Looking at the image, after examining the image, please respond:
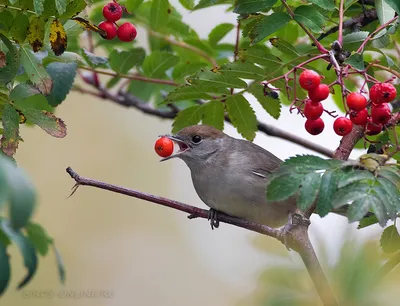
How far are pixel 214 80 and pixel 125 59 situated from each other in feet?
2.74

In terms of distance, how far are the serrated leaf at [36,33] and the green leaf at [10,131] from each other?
33cm

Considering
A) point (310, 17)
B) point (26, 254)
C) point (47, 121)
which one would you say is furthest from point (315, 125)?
point (26, 254)

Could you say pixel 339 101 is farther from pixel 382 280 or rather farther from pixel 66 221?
pixel 66 221

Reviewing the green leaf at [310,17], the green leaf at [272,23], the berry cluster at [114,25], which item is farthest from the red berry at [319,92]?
the berry cluster at [114,25]

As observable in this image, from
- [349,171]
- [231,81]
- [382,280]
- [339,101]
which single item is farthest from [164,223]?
[382,280]

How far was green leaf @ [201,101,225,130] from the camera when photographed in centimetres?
405

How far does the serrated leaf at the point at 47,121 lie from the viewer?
3191mm

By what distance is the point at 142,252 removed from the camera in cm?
962

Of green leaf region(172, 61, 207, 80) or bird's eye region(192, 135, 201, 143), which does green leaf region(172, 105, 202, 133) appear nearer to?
green leaf region(172, 61, 207, 80)

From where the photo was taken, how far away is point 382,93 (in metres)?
2.99

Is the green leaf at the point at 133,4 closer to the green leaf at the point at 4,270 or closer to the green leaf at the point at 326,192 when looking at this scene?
the green leaf at the point at 326,192

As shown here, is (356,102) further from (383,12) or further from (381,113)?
(383,12)

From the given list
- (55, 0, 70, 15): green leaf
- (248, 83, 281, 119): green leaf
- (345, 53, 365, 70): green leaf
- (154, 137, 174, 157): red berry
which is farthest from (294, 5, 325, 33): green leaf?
(154, 137, 174, 157): red berry

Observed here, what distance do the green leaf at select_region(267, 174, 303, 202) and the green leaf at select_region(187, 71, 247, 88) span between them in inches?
48.5
